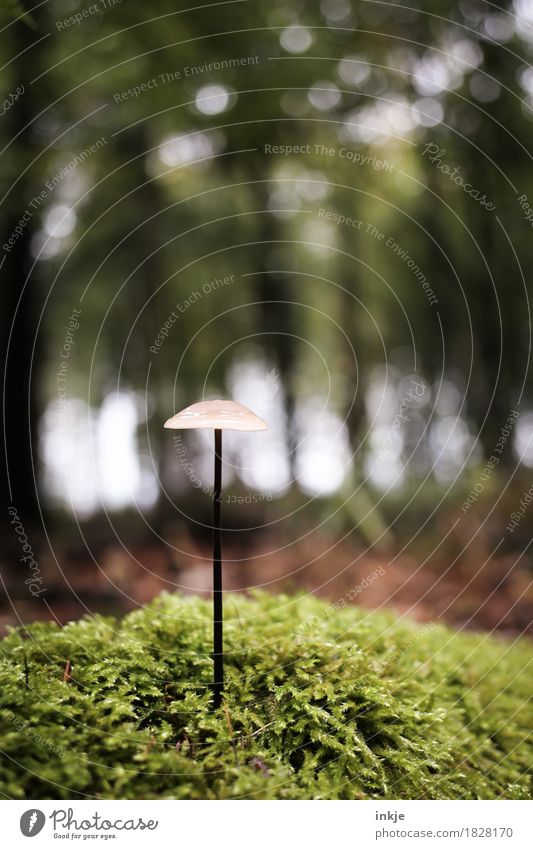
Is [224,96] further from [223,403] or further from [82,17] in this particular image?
[223,403]

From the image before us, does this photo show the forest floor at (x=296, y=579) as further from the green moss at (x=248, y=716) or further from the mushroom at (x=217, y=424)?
the mushroom at (x=217, y=424)

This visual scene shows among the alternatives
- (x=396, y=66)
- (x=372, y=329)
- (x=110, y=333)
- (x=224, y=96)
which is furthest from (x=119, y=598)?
(x=372, y=329)

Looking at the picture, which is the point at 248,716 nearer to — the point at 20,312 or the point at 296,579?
the point at 296,579

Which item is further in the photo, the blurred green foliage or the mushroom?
the blurred green foliage
